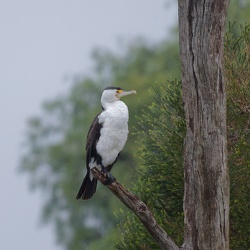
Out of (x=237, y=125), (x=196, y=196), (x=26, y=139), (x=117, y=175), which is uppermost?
(x=26, y=139)

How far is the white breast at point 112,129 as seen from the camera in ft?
38.1

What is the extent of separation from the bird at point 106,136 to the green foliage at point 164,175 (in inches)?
46.7

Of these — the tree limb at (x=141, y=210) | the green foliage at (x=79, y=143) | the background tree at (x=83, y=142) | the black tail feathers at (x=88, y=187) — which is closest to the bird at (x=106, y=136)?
the black tail feathers at (x=88, y=187)

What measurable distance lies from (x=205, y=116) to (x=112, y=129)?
166 centimetres

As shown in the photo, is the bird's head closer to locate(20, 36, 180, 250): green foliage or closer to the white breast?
the white breast

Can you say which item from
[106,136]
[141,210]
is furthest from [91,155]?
[141,210]

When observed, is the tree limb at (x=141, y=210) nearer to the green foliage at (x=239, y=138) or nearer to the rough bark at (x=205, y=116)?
the rough bark at (x=205, y=116)

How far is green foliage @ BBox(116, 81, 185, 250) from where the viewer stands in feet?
42.2

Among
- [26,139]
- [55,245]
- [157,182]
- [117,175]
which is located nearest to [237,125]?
[157,182]

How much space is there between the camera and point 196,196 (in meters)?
10.4

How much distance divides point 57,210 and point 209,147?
23492 mm

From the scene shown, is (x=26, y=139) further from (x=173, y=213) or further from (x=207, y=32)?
(x=207, y=32)

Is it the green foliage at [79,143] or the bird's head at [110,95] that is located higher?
the green foliage at [79,143]

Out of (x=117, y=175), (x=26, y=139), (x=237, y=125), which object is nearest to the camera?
(x=237, y=125)
